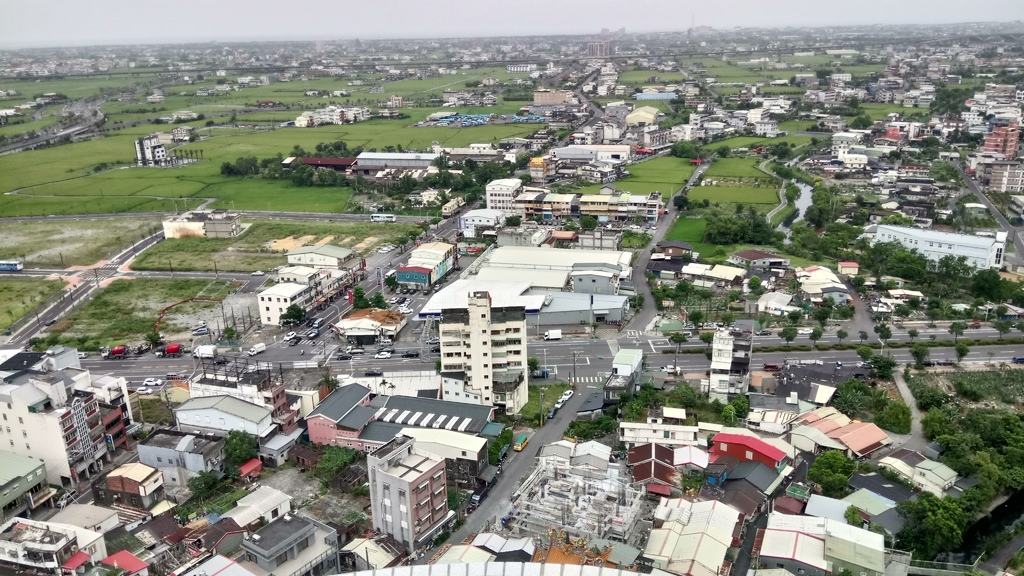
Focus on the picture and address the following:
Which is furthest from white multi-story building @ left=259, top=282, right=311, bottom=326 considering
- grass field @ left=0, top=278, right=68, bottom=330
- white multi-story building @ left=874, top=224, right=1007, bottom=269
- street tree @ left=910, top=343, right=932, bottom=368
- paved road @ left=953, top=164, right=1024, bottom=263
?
paved road @ left=953, top=164, right=1024, bottom=263

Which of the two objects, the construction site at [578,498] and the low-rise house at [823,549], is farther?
the construction site at [578,498]

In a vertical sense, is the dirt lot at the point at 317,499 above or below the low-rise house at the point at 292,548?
below

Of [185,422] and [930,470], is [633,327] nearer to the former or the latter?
[930,470]

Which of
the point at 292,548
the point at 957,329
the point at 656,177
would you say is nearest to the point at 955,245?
the point at 957,329

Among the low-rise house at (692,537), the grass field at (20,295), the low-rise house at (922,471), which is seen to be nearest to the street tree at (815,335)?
the low-rise house at (922,471)

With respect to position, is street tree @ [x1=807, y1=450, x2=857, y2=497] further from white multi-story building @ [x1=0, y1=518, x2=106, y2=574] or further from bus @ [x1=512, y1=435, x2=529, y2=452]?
white multi-story building @ [x1=0, y1=518, x2=106, y2=574]

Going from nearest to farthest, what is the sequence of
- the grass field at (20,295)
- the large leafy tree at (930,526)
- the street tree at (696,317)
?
the large leafy tree at (930,526), the street tree at (696,317), the grass field at (20,295)

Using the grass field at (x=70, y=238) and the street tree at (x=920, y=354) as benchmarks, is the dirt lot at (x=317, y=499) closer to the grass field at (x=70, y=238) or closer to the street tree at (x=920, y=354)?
the street tree at (x=920, y=354)
